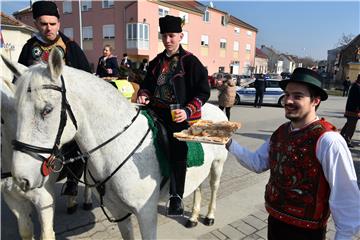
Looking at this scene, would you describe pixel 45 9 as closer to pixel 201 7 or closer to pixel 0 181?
pixel 0 181

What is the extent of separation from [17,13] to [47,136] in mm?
48144

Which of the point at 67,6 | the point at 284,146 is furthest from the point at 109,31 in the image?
the point at 284,146

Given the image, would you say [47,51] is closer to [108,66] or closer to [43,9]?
[43,9]

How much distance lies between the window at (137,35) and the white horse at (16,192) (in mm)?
31335

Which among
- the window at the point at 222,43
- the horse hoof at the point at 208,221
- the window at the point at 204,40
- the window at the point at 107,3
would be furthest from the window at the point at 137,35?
the horse hoof at the point at 208,221

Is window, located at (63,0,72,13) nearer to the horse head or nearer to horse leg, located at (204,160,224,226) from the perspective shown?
horse leg, located at (204,160,224,226)

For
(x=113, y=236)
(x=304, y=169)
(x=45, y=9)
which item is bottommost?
(x=113, y=236)

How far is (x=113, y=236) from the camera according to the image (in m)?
3.85

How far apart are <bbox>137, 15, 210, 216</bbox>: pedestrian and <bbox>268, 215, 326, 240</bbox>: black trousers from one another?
2.96 feet

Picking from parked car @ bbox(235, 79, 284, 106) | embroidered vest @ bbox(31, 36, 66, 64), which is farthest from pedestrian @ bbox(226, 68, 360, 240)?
parked car @ bbox(235, 79, 284, 106)

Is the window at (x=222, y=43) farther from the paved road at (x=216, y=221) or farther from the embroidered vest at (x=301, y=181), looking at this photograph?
the embroidered vest at (x=301, y=181)

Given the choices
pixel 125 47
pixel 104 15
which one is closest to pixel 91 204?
pixel 125 47

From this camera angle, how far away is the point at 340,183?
73.3 inches

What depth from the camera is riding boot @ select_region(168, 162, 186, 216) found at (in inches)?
109
